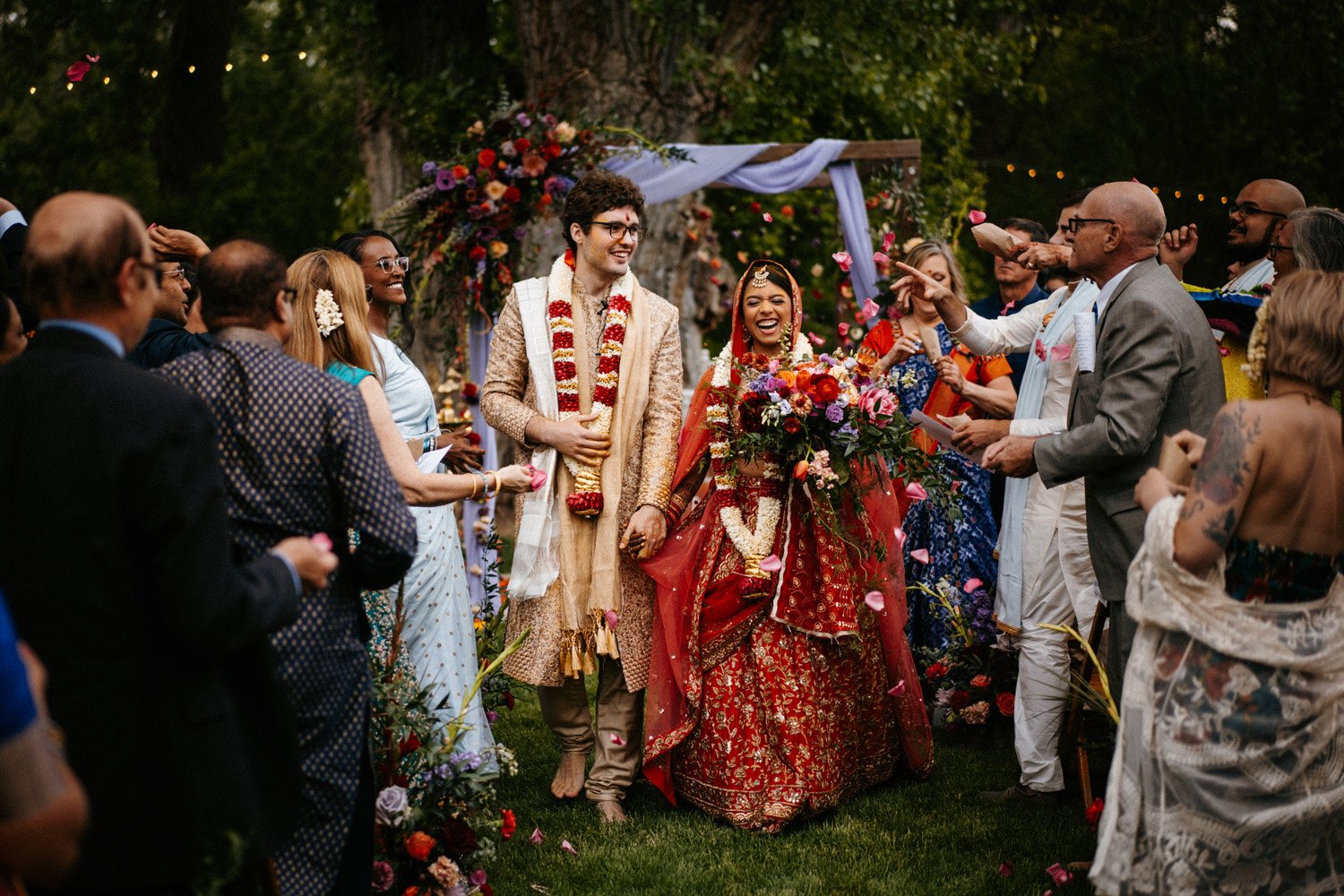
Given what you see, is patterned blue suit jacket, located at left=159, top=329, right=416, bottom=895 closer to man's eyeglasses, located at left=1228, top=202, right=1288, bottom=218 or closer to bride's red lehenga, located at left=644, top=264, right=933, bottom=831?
bride's red lehenga, located at left=644, top=264, right=933, bottom=831

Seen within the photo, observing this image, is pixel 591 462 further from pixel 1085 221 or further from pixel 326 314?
pixel 1085 221

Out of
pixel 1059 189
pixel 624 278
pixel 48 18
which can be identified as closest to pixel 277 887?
pixel 624 278

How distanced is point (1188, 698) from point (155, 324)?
3.75 meters

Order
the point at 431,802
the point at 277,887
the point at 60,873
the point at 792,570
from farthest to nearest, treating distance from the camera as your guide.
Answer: the point at 792,570 → the point at 431,802 → the point at 277,887 → the point at 60,873

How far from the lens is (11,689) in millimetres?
1880

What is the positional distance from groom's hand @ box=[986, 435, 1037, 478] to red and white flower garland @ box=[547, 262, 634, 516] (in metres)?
1.61

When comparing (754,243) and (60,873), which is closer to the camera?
(60,873)

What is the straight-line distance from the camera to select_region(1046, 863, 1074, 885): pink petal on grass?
418cm

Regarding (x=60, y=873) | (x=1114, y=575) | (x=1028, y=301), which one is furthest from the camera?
(x=1028, y=301)

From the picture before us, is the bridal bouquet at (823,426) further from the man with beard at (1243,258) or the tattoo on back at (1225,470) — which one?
the tattoo on back at (1225,470)

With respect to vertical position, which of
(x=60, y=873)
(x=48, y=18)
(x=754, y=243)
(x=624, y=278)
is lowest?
(x=754, y=243)

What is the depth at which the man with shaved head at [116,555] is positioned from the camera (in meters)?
2.37

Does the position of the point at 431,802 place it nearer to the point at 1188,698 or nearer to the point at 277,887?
the point at 277,887

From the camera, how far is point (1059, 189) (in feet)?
71.7
